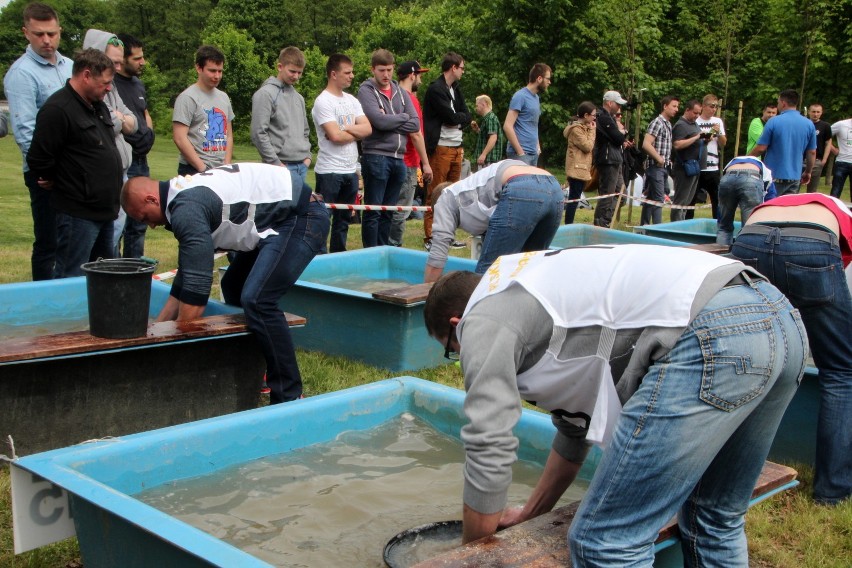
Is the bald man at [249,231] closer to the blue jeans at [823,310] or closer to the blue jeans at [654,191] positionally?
the blue jeans at [823,310]

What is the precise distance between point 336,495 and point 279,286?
128 centimetres

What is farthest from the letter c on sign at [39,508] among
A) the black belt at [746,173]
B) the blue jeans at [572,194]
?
the blue jeans at [572,194]

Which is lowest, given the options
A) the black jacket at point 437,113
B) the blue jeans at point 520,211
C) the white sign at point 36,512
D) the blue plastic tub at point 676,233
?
the white sign at point 36,512

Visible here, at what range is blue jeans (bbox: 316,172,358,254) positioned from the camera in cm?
855

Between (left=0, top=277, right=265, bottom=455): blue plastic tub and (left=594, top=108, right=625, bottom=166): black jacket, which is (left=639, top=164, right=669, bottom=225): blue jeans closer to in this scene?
(left=594, top=108, right=625, bottom=166): black jacket

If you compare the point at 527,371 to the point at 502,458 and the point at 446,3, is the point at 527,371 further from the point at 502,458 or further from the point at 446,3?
the point at 446,3

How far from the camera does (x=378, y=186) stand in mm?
8859

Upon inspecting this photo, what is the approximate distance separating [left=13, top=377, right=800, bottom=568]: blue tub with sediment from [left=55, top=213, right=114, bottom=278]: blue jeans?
7.80 feet

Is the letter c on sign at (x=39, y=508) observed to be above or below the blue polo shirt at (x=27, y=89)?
below

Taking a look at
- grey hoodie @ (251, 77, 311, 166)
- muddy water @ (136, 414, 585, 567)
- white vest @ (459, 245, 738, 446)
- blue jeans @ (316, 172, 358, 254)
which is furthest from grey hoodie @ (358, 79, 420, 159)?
white vest @ (459, 245, 738, 446)

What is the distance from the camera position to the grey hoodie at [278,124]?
808 cm

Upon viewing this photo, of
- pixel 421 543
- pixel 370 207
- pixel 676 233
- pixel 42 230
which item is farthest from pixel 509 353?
pixel 676 233

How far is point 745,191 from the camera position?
303 inches

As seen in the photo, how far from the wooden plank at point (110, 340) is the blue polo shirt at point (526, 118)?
648cm
